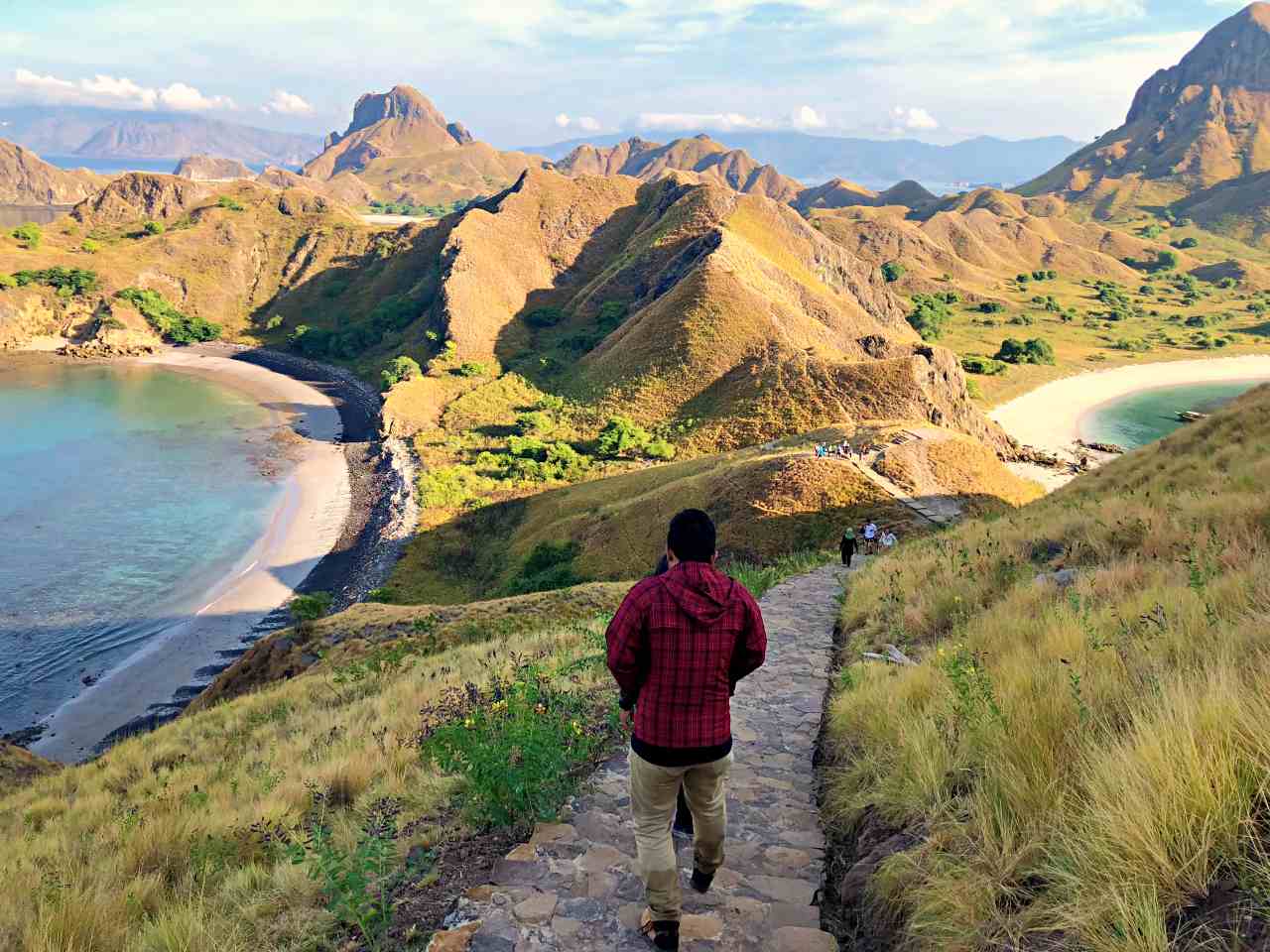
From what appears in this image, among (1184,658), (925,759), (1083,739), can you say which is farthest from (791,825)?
(1184,658)

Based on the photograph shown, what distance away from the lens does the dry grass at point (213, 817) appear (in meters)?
4.69

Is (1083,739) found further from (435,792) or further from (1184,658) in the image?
(435,792)

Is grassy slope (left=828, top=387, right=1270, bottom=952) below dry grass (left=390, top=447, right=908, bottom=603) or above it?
above

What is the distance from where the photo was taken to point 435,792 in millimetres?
6543

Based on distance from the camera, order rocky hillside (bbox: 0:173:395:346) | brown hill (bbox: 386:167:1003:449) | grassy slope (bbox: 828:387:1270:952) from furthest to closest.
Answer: rocky hillside (bbox: 0:173:395:346) → brown hill (bbox: 386:167:1003:449) → grassy slope (bbox: 828:387:1270:952)

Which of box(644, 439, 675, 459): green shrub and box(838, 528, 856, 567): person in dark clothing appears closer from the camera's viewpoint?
box(838, 528, 856, 567): person in dark clothing

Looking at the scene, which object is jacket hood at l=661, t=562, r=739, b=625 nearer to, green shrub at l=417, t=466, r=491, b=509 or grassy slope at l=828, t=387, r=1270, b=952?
grassy slope at l=828, t=387, r=1270, b=952

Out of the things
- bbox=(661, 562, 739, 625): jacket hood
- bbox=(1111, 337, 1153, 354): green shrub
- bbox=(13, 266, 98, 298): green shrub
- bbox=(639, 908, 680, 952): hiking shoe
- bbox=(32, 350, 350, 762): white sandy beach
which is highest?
bbox=(13, 266, 98, 298): green shrub

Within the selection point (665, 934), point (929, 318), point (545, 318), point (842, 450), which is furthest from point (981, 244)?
point (665, 934)

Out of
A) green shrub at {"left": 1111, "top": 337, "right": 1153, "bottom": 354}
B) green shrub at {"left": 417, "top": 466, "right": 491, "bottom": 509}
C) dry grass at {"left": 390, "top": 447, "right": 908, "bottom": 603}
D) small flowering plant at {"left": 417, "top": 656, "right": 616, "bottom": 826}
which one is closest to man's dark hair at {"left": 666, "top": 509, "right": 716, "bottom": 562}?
small flowering plant at {"left": 417, "top": 656, "right": 616, "bottom": 826}

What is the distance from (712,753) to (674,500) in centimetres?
2998

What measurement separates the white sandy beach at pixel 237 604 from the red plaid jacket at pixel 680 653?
3151 centimetres

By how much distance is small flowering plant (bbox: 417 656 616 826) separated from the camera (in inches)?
215

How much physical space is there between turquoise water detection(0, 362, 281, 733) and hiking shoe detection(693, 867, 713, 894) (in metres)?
35.7
